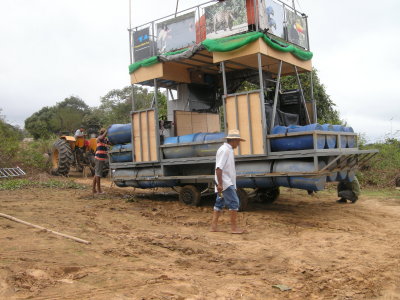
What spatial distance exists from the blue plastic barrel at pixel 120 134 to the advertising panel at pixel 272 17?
4.08 meters

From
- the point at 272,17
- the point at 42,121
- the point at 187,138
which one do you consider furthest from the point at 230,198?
the point at 42,121

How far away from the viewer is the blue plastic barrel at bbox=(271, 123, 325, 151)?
6.73 metres

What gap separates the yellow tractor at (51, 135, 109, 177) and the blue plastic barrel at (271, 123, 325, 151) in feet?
30.6

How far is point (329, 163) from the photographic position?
267 inches

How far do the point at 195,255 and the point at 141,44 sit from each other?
21.0ft

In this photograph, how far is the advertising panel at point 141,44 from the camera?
31.2ft

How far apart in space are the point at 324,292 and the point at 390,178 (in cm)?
1007

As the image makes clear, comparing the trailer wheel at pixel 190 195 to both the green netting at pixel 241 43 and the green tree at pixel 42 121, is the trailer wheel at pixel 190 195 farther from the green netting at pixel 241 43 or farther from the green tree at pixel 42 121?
the green tree at pixel 42 121

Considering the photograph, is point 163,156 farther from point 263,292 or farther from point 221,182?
point 263,292

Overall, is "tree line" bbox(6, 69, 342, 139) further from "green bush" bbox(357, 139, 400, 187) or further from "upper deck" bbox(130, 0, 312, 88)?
"upper deck" bbox(130, 0, 312, 88)

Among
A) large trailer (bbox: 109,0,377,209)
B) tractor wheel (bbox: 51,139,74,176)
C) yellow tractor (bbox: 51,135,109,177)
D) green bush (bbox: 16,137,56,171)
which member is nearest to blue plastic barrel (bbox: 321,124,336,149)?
large trailer (bbox: 109,0,377,209)

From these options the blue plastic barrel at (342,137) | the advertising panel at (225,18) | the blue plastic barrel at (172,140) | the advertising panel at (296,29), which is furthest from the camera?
the advertising panel at (296,29)

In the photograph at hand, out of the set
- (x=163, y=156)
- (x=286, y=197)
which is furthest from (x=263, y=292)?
(x=286, y=197)

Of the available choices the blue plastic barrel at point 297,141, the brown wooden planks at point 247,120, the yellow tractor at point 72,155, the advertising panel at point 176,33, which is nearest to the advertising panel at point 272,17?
the brown wooden planks at point 247,120
